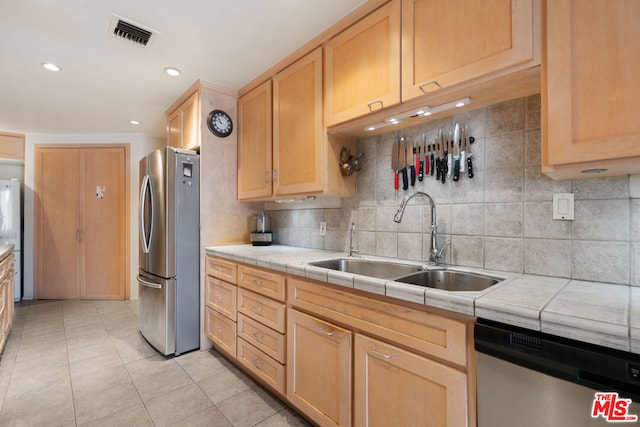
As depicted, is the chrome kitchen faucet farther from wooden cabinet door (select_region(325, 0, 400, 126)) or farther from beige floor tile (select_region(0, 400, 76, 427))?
beige floor tile (select_region(0, 400, 76, 427))

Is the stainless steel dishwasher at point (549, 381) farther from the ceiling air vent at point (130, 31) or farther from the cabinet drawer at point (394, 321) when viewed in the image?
the ceiling air vent at point (130, 31)

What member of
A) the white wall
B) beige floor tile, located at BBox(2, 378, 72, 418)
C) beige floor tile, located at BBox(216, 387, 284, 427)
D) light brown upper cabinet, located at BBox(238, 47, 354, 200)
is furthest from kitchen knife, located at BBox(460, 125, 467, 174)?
the white wall

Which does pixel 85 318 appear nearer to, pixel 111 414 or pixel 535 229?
pixel 111 414

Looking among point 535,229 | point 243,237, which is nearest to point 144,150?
point 243,237

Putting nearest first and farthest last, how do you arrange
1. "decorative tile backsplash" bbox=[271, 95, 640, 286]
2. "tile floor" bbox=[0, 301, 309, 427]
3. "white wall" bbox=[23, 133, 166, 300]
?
"decorative tile backsplash" bbox=[271, 95, 640, 286]
"tile floor" bbox=[0, 301, 309, 427]
"white wall" bbox=[23, 133, 166, 300]

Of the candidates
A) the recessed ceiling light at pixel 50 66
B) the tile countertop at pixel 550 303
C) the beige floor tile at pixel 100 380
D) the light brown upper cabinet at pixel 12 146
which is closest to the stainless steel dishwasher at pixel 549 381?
the tile countertop at pixel 550 303

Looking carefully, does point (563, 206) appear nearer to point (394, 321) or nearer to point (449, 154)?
point (449, 154)

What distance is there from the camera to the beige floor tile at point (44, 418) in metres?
1.62

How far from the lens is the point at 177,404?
1788 millimetres

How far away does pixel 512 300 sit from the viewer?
0.91 m

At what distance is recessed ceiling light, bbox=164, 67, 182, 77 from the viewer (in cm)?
232

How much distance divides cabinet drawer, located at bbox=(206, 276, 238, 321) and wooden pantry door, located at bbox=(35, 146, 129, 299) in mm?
2513

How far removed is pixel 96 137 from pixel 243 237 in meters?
3.10

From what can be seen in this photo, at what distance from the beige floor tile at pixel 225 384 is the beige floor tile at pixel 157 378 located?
0.13 meters
